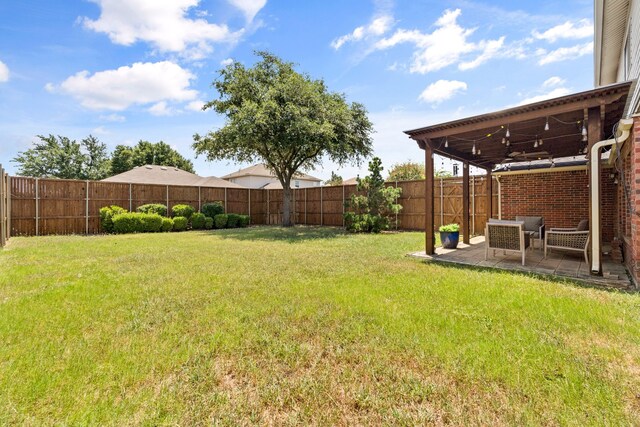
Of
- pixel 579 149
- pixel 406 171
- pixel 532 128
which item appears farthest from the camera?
pixel 406 171

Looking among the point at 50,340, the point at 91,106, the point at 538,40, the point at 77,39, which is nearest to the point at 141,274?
the point at 50,340

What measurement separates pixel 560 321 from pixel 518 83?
24.9 feet

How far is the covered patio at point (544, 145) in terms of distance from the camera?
16.1ft

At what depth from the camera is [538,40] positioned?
698 cm

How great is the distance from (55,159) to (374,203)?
133ft

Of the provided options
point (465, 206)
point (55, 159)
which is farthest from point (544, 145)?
point (55, 159)

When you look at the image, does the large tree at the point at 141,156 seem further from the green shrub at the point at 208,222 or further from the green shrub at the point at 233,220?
the green shrub at the point at 208,222

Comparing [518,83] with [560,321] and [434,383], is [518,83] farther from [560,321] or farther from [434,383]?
[434,383]

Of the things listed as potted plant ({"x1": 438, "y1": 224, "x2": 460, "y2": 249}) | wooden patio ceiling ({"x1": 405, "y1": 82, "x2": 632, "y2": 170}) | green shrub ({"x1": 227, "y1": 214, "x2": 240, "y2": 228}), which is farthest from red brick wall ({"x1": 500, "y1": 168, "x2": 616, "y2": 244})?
green shrub ({"x1": 227, "y1": 214, "x2": 240, "y2": 228})

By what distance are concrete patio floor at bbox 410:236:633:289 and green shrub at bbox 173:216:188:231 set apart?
11.6 m

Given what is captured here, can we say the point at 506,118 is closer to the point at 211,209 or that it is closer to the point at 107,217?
the point at 211,209

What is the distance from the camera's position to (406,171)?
107ft

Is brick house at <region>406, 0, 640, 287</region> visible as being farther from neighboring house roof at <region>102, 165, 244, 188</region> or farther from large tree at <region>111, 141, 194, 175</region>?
large tree at <region>111, 141, 194, 175</region>

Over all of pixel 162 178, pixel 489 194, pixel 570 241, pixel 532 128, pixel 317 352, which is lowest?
pixel 317 352
